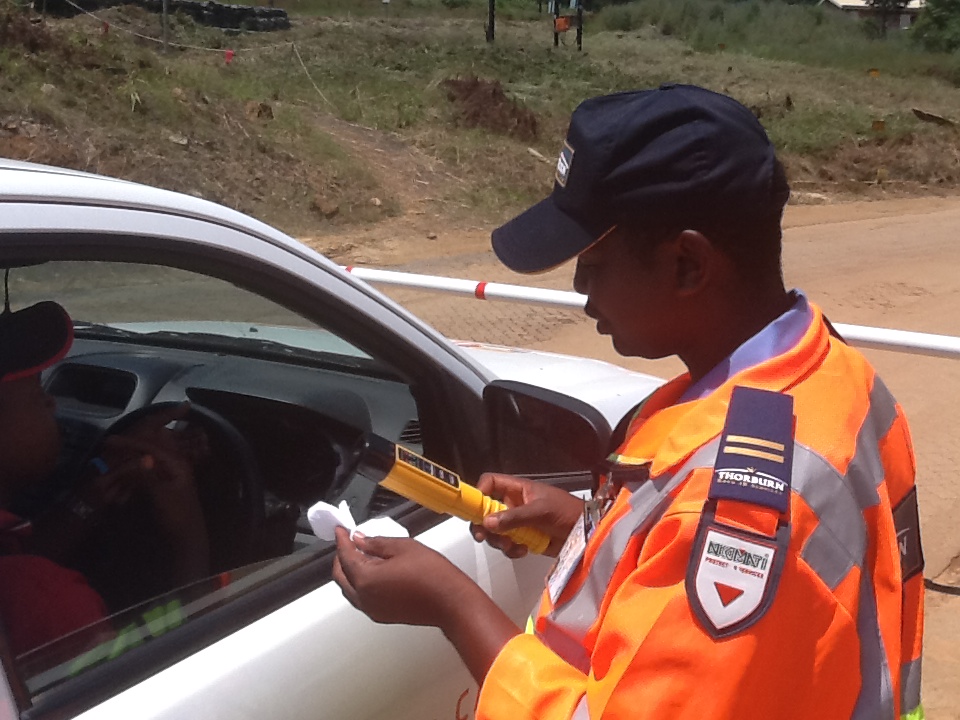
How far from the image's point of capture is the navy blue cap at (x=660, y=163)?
1.30 metres

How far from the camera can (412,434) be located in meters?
2.36

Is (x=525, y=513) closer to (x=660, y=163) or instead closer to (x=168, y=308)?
(x=660, y=163)

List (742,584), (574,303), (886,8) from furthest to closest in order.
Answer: (886,8) → (574,303) → (742,584)

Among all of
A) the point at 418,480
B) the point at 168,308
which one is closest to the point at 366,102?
the point at 168,308

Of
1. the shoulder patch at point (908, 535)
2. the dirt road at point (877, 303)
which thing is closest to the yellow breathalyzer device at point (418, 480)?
the shoulder patch at point (908, 535)

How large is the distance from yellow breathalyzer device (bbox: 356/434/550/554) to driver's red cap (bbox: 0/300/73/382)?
0.71m

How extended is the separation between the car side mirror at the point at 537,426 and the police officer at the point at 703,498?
0.59 meters

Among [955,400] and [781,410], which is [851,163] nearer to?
[955,400]

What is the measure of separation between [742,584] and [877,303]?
8.83 metres

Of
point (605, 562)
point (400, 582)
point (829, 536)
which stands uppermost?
point (829, 536)

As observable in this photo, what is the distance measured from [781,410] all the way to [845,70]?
120 feet

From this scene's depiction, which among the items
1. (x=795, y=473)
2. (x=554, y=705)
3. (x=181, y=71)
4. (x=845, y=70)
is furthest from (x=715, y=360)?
(x=845, y=70)

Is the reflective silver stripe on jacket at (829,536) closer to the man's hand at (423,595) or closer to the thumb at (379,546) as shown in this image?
the man's hand at (423,595)

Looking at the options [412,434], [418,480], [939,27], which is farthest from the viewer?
[939,27]
